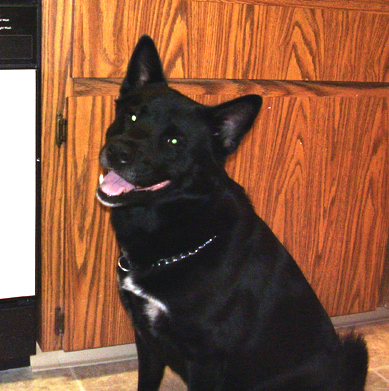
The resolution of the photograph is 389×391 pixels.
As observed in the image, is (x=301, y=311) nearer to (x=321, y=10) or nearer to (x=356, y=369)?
(x=356, y=369)

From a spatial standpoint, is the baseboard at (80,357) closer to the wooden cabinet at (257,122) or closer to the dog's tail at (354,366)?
the wooden cabinet at (257,122)

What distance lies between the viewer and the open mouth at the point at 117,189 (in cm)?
131

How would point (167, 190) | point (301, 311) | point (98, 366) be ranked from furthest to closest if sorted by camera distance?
point (98, 366) → point (301, 311) → point (167, 190)

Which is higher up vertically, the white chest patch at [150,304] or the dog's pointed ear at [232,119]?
the dog's pointed ear at [232,119]

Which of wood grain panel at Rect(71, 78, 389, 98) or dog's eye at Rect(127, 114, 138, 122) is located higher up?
wood grain panel at Rect(71, 78, 389, 98)

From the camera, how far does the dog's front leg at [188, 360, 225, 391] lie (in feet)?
4.42

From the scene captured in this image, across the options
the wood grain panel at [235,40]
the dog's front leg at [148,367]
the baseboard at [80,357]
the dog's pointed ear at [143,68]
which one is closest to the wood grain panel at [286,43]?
the wood grain panel at [235,40]

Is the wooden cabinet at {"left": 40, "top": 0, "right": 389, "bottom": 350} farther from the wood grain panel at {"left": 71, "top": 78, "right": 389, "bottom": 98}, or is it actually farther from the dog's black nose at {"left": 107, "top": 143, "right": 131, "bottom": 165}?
the dog's black nose at {"left": 107, "top": 143, "right": 131, "bottom": 165}

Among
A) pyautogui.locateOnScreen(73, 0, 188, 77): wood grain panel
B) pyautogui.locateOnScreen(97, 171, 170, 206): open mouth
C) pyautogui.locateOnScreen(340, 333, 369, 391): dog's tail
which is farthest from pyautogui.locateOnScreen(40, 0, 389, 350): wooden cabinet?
pyautogui.locateOnScreen(340, 333, 369, 391): dog's tail

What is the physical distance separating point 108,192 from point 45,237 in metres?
0.38

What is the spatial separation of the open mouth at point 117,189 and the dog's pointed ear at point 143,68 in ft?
0.67

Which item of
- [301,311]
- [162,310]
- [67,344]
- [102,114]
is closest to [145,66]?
[102,114]

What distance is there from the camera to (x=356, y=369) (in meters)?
1.51

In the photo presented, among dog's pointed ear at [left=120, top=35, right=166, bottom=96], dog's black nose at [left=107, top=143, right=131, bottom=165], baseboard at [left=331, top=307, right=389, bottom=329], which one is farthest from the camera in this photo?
baseboard at [left=331, top=307, right=389, bottom=329]
